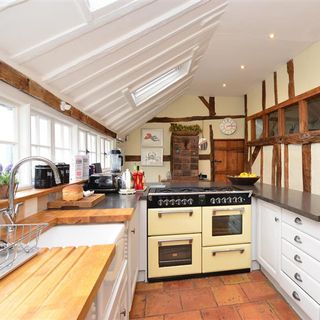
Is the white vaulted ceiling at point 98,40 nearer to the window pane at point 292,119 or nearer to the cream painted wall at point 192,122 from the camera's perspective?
the window pane at point 292,119

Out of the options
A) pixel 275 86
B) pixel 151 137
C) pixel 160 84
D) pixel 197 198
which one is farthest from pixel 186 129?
pixel 197 198

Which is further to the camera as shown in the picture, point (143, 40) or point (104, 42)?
point (143, 40)

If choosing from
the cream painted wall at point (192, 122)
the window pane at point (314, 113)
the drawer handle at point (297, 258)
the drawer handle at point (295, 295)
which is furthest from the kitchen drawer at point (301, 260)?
the cream painted wall at point (192, 122)

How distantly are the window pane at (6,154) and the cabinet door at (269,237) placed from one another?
91.9 inches

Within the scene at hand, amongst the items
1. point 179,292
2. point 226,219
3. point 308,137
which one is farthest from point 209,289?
point 308,137

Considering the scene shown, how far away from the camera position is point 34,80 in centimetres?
162

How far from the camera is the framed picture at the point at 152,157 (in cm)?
617

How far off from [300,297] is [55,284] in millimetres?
1916

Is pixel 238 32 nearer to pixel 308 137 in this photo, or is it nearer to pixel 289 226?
pixel 308 137

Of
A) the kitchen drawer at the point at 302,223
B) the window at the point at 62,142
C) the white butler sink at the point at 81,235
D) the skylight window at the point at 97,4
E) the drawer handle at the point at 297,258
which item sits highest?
the skylight window at the point at 97,4

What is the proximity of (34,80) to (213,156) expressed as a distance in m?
5.10

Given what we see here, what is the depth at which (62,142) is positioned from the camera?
2.58 m

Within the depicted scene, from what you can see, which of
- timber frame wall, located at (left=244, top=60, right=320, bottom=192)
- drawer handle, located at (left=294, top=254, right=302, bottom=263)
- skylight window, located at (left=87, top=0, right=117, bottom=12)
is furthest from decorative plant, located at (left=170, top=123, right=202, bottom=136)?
skylight window, located at (left=87, top=0, right=117, bottom=12)

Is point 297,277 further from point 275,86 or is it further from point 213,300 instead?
point 275,86
